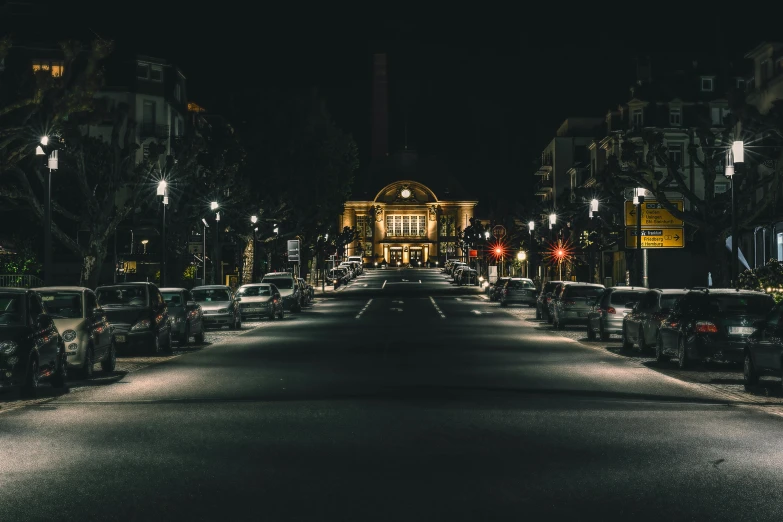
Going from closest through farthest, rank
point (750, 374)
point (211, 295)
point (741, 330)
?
1. point (750, 374)
2. point (741, 330)
3. point (211, 295)

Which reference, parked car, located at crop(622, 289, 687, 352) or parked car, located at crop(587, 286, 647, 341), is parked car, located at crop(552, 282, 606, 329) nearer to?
parked car, located at crop(587, 286, 647, 341)

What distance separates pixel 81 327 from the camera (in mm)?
21203

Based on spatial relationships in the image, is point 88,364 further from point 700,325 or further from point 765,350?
point 765,350

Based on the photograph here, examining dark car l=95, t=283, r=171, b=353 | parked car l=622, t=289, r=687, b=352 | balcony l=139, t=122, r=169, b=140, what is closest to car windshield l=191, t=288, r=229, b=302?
dark car l=95, t=283, r=171, b=353

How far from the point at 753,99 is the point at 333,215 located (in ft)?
116

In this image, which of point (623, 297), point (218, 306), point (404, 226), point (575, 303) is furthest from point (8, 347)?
point (404, 226)

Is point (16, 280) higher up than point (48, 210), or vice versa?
point (48, 210)

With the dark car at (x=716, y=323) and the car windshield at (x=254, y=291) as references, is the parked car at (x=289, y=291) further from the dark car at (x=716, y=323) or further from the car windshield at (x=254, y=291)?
the dark car at (x=716, y=323)

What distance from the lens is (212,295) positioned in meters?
41.8

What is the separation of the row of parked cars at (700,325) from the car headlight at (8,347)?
35.3 ft

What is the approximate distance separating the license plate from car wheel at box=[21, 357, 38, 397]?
1174 centimetres

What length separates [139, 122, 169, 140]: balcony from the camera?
8111cm

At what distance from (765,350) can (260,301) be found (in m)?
31.5

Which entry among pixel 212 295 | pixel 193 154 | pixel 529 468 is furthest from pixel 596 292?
pixel 529 468
